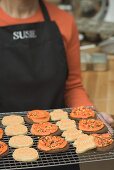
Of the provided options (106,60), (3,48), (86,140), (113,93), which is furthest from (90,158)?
(106,60)

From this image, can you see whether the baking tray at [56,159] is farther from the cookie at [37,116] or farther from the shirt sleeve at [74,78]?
the shirt sleeve at [74,78]

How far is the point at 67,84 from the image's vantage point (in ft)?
4.98

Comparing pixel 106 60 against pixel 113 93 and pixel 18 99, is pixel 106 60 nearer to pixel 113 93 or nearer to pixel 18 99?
pixel 113 93

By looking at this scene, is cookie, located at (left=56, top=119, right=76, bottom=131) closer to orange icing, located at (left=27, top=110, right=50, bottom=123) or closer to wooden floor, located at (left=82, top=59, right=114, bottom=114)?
orange icing, located at (left=27, top=110, right=50, bottom=123)

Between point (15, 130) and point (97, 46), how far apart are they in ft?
3.99

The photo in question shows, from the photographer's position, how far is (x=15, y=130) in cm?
125

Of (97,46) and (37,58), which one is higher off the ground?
(37,58)

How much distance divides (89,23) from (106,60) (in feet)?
1.21

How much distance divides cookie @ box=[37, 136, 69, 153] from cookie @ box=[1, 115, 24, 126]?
122 millimetres

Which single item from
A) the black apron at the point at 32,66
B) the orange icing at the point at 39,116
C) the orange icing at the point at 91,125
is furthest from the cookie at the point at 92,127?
the black apron at the point at 32,66

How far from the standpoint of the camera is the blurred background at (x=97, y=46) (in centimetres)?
191

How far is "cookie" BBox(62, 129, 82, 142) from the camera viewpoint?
3.96ft

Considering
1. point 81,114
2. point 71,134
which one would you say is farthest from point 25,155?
point 81,114

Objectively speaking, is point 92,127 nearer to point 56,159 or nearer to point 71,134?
point 71,134
